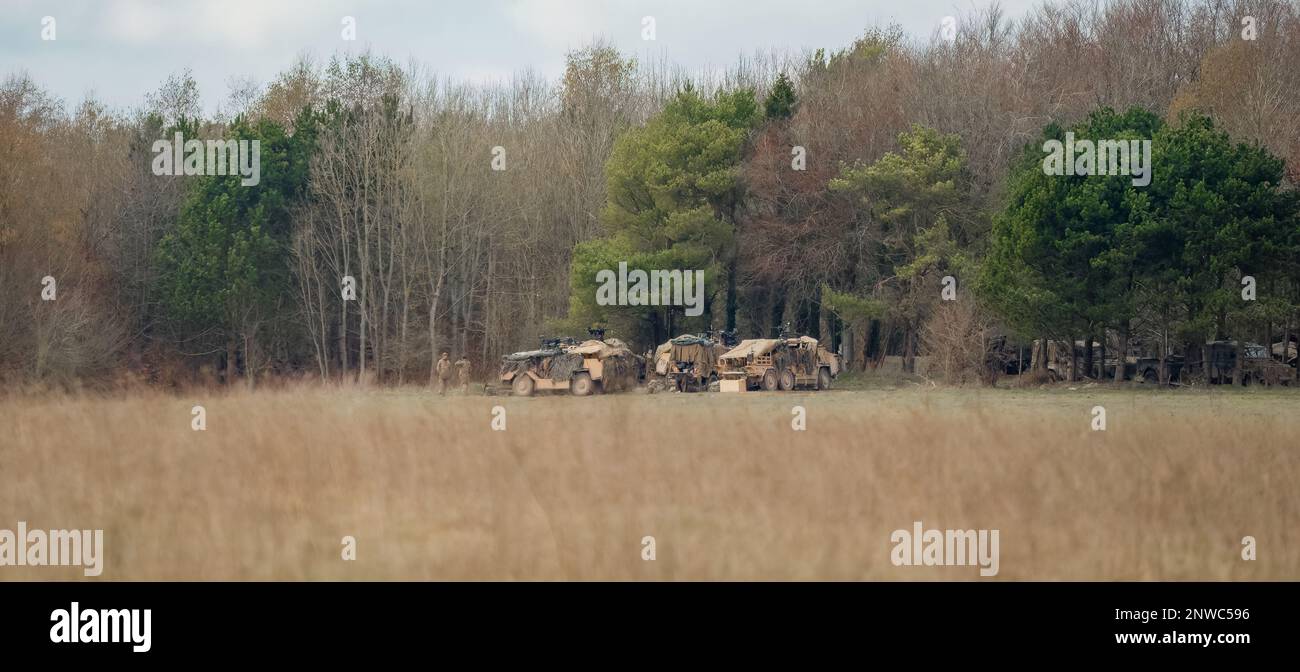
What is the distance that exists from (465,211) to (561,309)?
5.08 meters

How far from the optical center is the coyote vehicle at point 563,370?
1405 inches

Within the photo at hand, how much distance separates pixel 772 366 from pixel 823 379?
2591 mm

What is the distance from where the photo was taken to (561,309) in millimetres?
51594

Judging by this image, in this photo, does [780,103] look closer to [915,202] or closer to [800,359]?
[915,202]

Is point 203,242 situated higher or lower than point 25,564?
higher

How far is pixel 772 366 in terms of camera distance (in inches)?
1470

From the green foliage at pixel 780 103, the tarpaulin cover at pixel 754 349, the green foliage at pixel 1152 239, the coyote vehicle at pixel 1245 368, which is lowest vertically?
the coyote vehicle at pixel 1245 368

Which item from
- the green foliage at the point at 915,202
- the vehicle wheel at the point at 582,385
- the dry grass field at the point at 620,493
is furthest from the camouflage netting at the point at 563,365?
the dry grass field at the point at 620,493

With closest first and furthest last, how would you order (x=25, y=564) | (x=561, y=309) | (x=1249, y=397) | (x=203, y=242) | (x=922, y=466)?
(x=25, y=564)
(x=922, y=466)
(x=1249, y=397)
(x=203, y=242)
(x=561, y=309)

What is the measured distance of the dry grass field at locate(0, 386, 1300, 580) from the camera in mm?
9859

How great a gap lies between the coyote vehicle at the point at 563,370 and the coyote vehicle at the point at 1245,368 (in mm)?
16226

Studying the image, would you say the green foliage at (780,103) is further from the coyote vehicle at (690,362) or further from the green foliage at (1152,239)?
the green foliage at (1152,239)
